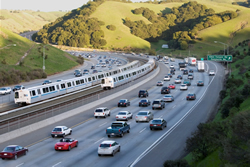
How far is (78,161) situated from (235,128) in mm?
12941

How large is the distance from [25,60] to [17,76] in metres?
19.3

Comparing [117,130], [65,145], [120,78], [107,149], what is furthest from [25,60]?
[107,149]

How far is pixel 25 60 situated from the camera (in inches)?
3531

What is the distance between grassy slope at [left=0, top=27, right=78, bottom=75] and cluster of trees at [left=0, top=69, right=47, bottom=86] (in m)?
3.51

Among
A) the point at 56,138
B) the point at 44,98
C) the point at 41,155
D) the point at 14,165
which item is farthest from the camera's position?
the point at 44,98

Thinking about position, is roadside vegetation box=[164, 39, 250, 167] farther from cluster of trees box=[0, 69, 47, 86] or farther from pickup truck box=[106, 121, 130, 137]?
cluster of trees box=[0, 69, 47, 86]

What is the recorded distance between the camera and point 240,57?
90375 millimetres

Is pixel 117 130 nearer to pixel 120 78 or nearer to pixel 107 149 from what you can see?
pixel 107 149

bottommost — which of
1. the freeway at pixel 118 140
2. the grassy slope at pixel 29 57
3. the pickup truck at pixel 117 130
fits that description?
the freeway at pixel 118 140

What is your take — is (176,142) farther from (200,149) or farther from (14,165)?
(14,165)

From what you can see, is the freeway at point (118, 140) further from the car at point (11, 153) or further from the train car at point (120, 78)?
the train car at point (120, 78)

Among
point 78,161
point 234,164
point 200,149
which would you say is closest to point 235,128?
point 234,164

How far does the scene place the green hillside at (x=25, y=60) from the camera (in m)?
74.6

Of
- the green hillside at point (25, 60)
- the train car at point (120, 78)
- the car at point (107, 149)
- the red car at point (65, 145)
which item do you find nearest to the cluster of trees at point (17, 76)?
the green hillside at point (25, 60)
